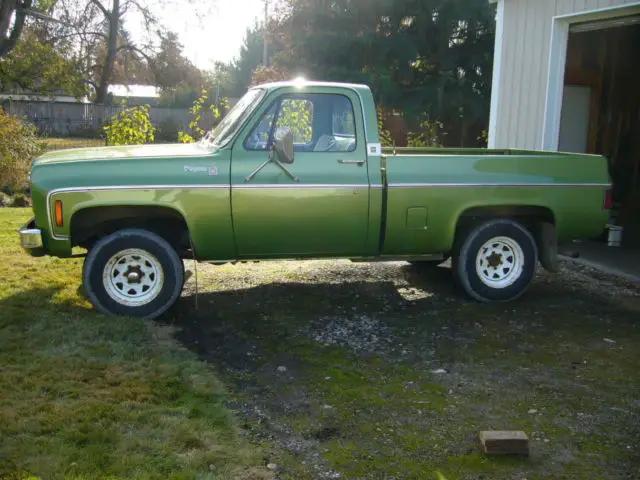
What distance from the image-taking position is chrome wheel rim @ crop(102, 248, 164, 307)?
582cm

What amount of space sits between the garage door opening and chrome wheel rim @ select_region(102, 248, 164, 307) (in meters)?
8.57

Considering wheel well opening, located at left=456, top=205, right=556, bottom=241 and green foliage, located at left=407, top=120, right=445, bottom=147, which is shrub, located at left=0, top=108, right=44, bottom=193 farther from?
wheel well opening, located at left=456, top=205, right=556, bottom=241

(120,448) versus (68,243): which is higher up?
(68,243)

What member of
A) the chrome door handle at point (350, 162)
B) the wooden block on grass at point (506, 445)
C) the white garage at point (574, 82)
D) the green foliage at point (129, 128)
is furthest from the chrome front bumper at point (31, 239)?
the white garage at point (574, 82)

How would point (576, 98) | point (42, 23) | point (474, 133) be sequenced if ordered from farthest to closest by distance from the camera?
point (42, 23) < point (474, 133) < point (576, 98)

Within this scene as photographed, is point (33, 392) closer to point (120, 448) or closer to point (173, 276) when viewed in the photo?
point (120, 448)

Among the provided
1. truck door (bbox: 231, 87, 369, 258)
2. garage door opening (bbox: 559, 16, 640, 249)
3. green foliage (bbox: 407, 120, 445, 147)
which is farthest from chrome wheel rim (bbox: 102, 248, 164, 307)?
green foliage (bbox: 407, 120, 445, 147)

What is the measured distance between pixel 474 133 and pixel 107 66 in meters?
22.1

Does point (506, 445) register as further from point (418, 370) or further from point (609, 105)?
point (609, 105)

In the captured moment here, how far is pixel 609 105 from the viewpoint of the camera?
39.5ft

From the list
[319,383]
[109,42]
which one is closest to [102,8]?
[109,42]

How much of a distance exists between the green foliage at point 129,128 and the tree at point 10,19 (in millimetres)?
8645

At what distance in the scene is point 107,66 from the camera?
34406mm

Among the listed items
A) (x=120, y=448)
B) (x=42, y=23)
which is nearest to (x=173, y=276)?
(x=120, y=448)
